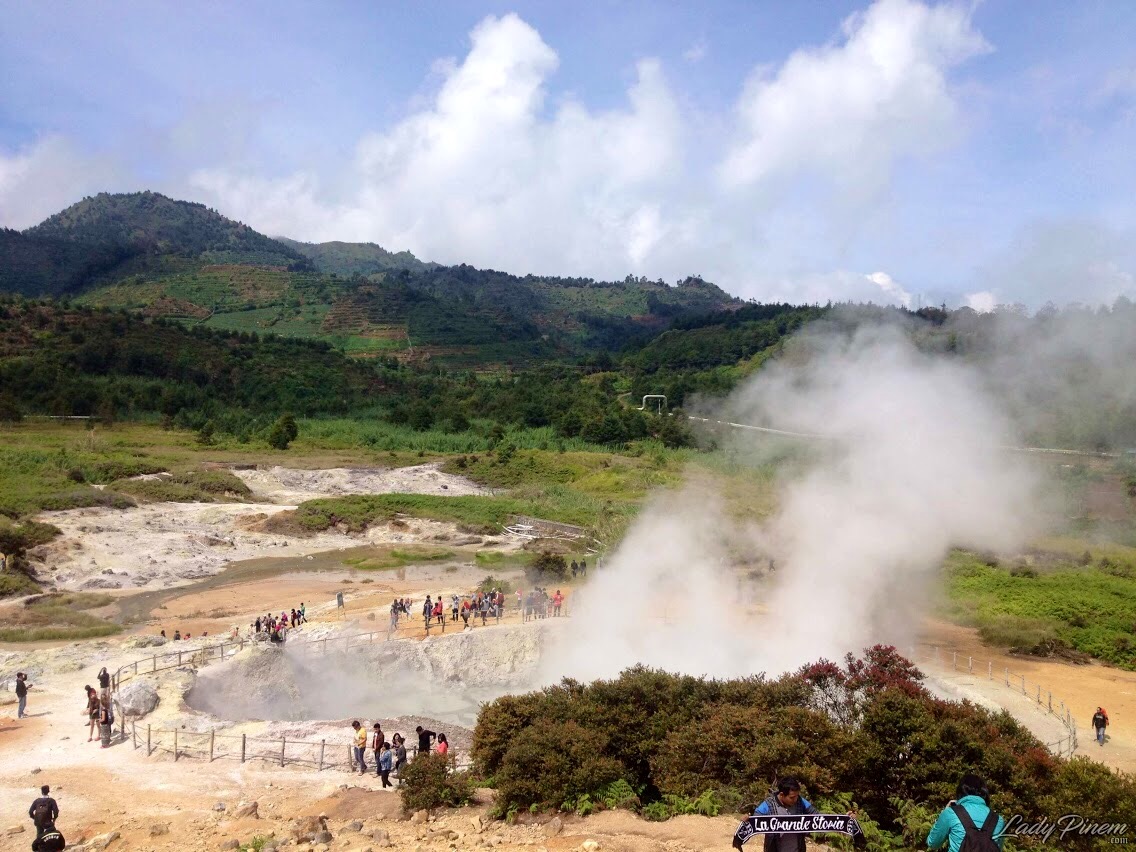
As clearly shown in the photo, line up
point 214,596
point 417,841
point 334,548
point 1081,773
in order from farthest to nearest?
point 334,548
point 214,596
point 417,841
point 1081,773

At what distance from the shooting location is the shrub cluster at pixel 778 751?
9.16 m

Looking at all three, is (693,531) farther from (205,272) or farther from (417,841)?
(205,272)

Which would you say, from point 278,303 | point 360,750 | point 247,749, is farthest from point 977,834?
point 278,303

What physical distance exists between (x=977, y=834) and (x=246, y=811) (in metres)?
9.77

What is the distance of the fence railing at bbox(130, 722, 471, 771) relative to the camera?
14102 mm

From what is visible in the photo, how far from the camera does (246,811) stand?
37.4ft

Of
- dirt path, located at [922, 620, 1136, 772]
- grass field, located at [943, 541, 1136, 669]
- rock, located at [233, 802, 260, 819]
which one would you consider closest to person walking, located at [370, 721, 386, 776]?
rock, located at [233, 802, 260, 819]

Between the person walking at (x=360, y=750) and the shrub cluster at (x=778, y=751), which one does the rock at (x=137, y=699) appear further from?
the shrub cluster at (x=778, y=751)

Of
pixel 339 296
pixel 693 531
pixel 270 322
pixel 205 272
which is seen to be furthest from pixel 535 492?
pixel 205 272

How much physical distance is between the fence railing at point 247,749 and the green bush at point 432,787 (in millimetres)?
2696

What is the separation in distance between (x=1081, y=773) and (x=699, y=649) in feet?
33.6

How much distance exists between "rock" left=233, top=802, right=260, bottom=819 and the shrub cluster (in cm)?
317

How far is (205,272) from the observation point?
16262 cm

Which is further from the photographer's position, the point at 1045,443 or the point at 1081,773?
the point at 1045,443
